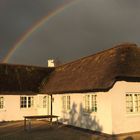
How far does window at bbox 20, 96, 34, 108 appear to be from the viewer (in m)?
27.1

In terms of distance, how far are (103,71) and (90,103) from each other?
89.7 inches

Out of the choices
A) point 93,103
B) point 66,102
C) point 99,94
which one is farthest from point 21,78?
point 99,94

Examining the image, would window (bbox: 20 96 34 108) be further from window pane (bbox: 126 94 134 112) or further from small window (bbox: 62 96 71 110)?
window pane (bbox: 126 94 134 112)

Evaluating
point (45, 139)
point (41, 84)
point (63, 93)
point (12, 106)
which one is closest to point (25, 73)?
point (41, 84)

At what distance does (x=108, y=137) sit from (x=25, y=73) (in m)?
16.7

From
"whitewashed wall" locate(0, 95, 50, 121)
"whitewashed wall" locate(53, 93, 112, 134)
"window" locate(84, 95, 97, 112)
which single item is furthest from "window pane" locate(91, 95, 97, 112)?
"whitewashed wall" locate(0, 95, 50, 121)

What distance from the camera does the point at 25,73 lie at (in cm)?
3036

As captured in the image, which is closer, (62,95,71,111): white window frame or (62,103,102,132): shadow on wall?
(62,103,102,132): shadow on wall

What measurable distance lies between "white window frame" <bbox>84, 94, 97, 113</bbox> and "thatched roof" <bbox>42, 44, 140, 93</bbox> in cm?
60

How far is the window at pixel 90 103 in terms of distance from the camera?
58.5ft

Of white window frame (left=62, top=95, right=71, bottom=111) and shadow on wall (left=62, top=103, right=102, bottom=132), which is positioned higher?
white window frame (left=62, top=95, right=71, bottom=111)

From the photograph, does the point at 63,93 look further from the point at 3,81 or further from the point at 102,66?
the point at 3,81

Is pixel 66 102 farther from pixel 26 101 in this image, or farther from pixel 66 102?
pixel 26 101

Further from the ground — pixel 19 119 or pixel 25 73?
pixel 25 73
